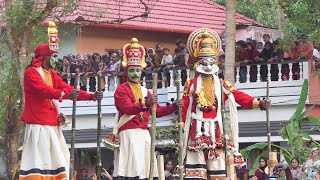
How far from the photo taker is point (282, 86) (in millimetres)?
23891

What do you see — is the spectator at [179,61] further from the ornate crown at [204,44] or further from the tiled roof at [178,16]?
the ornate crown at [204,44]

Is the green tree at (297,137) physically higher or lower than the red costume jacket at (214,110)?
lower

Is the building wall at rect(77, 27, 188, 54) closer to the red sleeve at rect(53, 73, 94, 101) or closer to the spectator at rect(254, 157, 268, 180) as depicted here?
the spectator at rect(254, 157, 268, 180)

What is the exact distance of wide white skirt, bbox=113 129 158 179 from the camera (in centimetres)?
1534

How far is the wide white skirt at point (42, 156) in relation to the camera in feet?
48.3

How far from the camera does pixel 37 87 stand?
14.7m

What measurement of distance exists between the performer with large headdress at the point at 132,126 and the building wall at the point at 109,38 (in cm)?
1425

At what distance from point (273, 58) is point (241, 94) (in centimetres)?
768

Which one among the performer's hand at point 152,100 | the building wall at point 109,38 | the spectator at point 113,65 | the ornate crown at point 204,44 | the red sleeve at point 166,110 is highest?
the building wall at point 109,38

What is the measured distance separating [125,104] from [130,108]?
18cm

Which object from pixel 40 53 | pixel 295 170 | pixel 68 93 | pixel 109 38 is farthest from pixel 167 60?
pixel 68 93

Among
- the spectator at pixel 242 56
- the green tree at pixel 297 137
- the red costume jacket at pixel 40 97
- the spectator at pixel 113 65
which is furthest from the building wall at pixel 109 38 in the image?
the red costume jacket at pixel 40 97

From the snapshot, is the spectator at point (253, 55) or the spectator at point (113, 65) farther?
the spectator at point (113, 65)

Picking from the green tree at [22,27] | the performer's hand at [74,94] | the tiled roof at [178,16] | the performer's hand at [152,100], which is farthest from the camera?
the tiled roof at [178,16]
